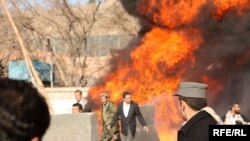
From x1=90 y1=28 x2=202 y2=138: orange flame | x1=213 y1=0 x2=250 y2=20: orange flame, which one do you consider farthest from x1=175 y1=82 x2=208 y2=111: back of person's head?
x1=213 y1=0 x2=250 y2=20: orange flame

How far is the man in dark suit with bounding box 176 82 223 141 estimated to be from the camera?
392 centimetres

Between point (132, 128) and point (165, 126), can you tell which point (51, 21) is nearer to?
point (165, 126)

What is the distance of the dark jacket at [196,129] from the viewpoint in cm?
391

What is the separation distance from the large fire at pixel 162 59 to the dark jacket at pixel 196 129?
1309 cm

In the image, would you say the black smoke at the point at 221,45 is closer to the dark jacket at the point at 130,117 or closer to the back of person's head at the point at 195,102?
the dark jacket at the point at 130,117

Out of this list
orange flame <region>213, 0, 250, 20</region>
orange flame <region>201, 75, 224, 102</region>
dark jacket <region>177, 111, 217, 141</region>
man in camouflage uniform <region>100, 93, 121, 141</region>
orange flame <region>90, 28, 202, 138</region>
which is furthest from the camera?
orange flame <region>201, 75, 224, 102</region>

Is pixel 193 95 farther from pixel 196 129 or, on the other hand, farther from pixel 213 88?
pixel 213 88

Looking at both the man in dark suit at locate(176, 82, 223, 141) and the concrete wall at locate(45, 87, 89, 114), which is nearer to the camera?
the man in dark suit at locate(176, 82, 223, 141)

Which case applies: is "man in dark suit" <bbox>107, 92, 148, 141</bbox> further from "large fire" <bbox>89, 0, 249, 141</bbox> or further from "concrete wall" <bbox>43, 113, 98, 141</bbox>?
"large fire" <bbox>89, 0, 249, 141</bbox>

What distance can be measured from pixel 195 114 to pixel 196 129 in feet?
0.49

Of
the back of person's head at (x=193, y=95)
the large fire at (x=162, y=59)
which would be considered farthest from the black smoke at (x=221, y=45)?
the back of person's head at (x=193, y=95)

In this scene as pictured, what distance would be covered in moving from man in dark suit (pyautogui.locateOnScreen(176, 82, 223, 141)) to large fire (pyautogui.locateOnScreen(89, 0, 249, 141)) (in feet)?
42.0

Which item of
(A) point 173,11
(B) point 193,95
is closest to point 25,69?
(A) point 173,11

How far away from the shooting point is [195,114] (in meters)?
4.05
